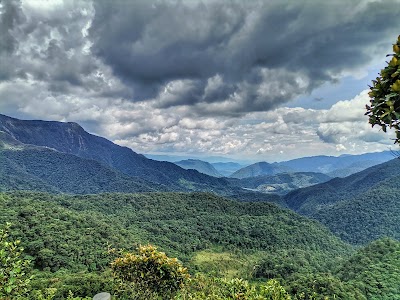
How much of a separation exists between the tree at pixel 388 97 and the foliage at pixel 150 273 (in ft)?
67.8

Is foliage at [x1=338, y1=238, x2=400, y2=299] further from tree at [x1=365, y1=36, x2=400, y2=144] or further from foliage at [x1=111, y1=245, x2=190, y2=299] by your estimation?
tree at [x1=365, y1=36, x2=400, y2=144]

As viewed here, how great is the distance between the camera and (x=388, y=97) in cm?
737

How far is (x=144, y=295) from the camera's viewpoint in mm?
24906

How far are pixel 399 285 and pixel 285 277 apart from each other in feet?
171

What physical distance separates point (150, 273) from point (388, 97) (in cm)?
2283

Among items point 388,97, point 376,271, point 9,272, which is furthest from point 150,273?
point 376,271

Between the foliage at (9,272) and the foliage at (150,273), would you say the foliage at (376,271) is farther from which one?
the foliage at (9,272)

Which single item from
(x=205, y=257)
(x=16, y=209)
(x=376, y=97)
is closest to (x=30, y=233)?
(x=16, y=209)

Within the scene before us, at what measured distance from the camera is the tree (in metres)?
7.48

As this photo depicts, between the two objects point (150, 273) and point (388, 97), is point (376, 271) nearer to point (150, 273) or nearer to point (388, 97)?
point (150, 273)

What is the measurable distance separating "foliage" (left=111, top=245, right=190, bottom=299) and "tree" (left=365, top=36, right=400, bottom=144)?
67.8 ft

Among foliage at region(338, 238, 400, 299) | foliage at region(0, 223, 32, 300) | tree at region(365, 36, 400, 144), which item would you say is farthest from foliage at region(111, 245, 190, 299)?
foliage at region(338, 238, 400, 299)

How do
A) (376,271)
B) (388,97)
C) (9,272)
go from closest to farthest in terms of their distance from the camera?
1. (388,97)
2. (9,272)
3. (376,271)

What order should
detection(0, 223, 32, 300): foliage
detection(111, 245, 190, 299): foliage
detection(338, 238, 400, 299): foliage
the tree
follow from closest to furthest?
the tree → detection(0, 223, 32, 300): foliage → detection(111, 245, 190, 299): foliage → detection(338, 238, 400, 299): foliage
